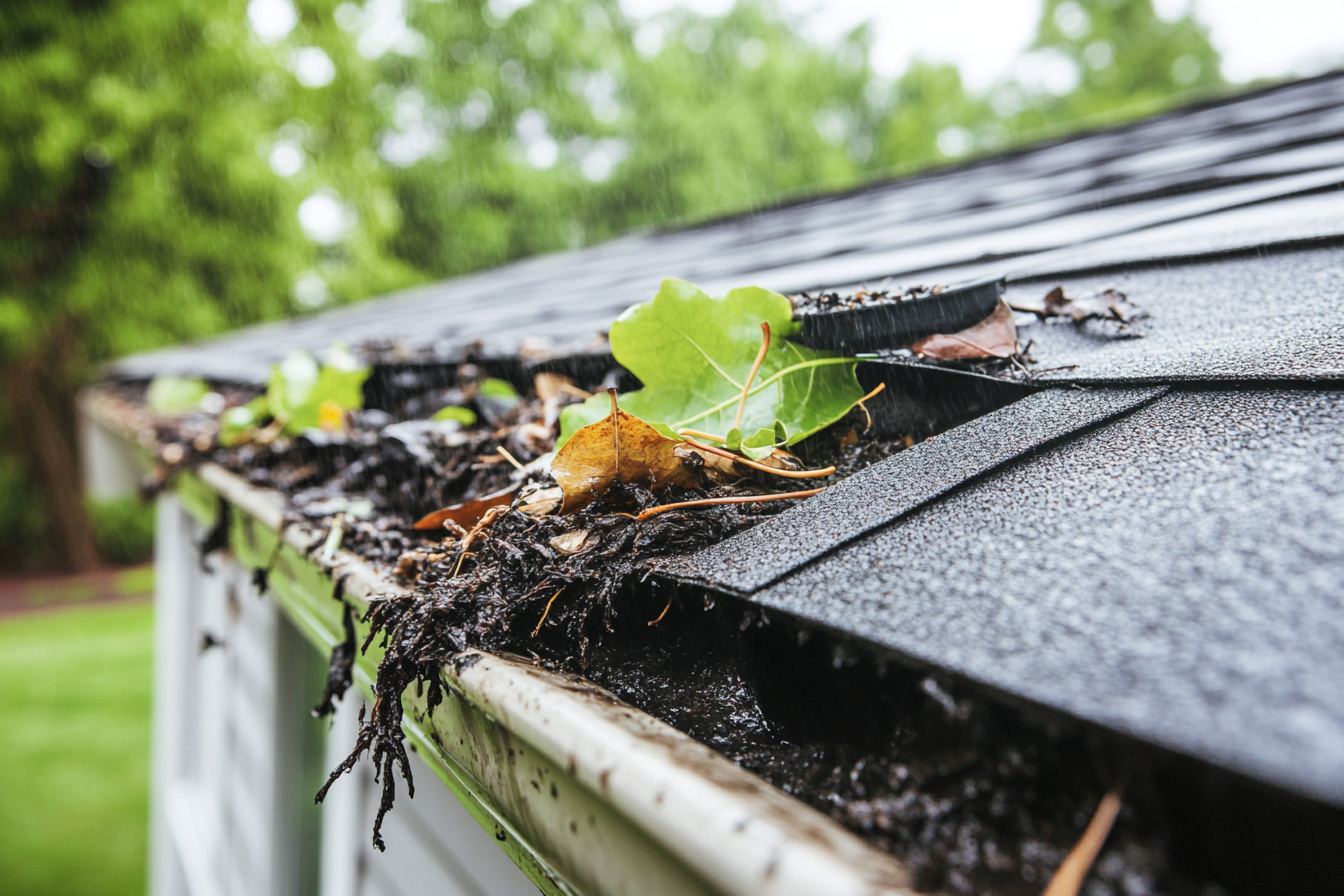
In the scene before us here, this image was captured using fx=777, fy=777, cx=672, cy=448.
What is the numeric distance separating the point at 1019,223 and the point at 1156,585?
205 centimetres

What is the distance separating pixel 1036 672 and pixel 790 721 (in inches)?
7.9

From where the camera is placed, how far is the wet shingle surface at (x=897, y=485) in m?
0.58

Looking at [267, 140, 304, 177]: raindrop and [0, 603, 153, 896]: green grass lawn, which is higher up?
[267, 140, 304, 177]: raindrop

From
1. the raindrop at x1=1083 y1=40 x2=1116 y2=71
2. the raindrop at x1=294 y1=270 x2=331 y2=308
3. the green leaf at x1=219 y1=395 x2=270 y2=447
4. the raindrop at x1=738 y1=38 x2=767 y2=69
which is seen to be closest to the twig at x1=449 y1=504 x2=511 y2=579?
the green leaf at x1=219 y1=395 x2=270 y2=447

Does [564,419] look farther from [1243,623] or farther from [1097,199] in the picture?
[1097,199]

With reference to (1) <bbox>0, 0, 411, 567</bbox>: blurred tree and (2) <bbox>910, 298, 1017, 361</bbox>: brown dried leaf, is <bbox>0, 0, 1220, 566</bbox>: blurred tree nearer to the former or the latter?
(1) <bbox>0, 0, 411, 567</bbox>: blurred tree

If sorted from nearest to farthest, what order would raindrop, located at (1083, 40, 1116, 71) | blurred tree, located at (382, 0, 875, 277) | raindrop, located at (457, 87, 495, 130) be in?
blurred tree, located at (382, 0, 875, 277) → raindrop, located at (457, 87, 495, 130) → raindrop, located at (1083, 40, 1116, 71)

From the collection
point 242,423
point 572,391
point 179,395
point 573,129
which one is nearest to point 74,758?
point 179,395

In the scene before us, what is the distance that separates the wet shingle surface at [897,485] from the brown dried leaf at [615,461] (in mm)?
137

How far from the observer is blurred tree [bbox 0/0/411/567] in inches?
422

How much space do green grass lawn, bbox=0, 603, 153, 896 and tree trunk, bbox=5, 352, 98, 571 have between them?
10.2ft

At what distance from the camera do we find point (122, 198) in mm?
11445

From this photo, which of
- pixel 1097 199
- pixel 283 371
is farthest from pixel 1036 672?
pixel 1097 199

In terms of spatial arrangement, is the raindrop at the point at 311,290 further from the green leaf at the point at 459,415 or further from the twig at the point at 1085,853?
the twig at the point at 1085,853
